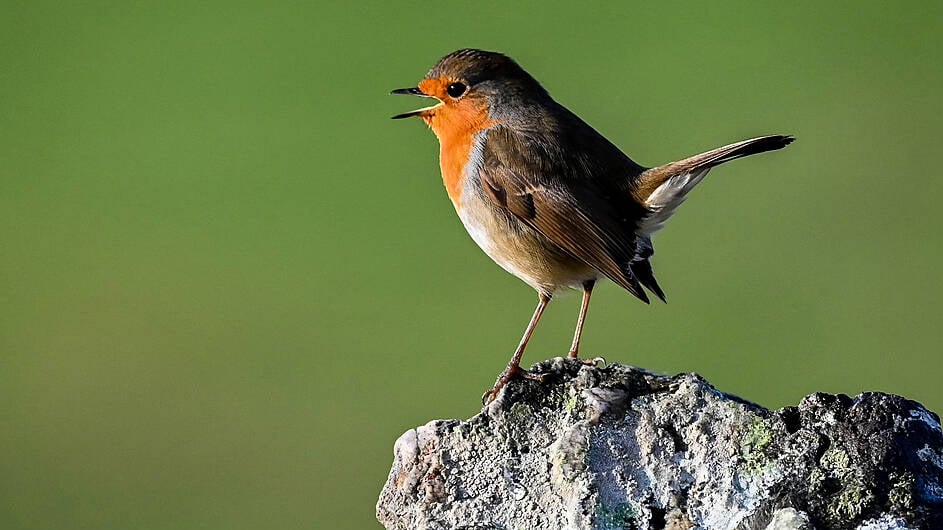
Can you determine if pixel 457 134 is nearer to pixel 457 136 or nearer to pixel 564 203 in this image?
pixel 457 136

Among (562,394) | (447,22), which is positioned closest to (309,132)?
(447,22)

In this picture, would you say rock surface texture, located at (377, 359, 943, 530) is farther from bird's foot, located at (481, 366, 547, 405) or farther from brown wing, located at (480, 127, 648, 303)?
brown wing, located at (480, 127, 648, 303)

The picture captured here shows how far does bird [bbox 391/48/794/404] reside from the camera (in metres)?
4.70

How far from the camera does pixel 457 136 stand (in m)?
5.26

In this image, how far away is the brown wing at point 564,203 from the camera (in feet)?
15.4

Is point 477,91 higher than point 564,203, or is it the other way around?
point 477,91

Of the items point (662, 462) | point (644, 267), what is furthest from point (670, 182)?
point (662, 462)

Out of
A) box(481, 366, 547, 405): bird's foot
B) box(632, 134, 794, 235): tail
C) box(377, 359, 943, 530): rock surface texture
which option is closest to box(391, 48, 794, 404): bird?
box(632, 134, 794, 235): tail

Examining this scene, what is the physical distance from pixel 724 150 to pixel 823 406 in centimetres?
181

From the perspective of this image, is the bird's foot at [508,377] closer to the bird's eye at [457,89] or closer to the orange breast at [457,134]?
the orange breast at [457,134]

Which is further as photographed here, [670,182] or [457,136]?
[457,136]

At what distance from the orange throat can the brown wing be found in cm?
12

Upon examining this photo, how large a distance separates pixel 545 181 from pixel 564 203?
13 centimetres

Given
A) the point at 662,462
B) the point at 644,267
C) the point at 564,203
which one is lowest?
the point at 662,462
